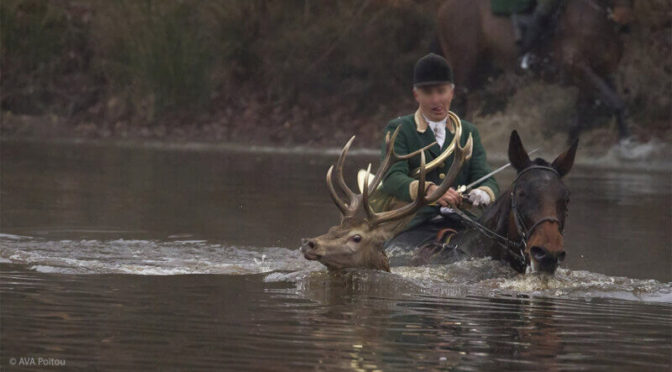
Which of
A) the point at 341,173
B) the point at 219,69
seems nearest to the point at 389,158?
the point at 341,173

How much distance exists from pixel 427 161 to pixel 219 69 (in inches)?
946

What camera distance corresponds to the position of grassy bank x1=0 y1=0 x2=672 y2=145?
33.4 m

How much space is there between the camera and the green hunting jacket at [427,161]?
11.3 m

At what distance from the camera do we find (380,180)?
10859 mm

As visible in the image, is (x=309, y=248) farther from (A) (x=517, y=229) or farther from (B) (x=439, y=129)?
(B) (x=439, y=129)

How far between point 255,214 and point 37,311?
9261 millimetres

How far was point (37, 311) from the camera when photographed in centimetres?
920

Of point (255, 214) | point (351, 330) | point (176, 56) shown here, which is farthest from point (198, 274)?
point (176, 56)

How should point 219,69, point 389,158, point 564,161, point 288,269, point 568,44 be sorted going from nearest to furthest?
point 564,161 → point 389,158 → point 288,269 → point 568,44 → point 219,69

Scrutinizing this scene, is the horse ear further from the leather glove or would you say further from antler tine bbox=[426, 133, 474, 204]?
the leather glove

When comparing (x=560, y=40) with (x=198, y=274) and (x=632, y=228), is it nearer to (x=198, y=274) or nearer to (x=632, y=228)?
(x=632, y=228)

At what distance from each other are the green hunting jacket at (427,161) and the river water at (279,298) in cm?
66

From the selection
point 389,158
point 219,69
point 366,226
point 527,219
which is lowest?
point 366,226

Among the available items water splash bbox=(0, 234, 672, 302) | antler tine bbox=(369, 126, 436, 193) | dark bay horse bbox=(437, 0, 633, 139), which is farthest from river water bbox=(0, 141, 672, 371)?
dark bay horse bbox=(437, 0, 633, 139)
